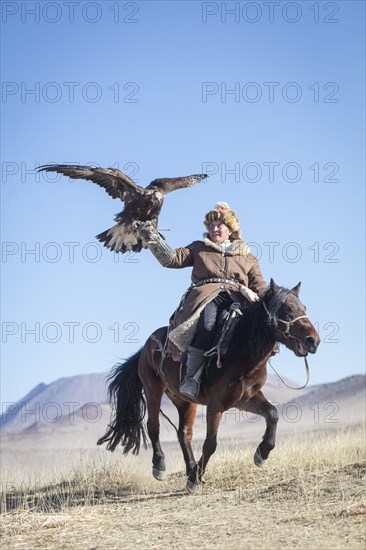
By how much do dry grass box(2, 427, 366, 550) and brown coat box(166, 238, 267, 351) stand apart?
1.66 metres

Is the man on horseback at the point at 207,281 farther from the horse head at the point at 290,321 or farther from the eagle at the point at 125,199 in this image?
the horse head at the point at 290,321

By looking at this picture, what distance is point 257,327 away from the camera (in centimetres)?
869

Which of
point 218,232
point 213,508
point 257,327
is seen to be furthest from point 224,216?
point 213,508

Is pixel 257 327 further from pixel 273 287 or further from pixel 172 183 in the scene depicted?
pixel 172 183

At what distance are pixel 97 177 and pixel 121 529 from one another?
3.73m

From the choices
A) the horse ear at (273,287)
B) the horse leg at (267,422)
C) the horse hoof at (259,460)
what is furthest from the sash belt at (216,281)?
the horse hoof at (259,460)

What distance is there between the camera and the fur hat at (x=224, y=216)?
376 inches

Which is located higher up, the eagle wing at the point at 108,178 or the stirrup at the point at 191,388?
the eagle wing at the point at 108,178

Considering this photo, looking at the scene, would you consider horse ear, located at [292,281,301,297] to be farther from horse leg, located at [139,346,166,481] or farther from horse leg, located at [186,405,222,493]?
horse leg, located at [139,346,166,481]

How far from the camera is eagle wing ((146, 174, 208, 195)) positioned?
9281 mm

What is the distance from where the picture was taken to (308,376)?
28.9ft

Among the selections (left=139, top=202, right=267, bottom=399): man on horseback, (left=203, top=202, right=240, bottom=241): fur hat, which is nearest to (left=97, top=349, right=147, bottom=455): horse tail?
(left=139, top=202, right=267, bottom=399): man on horseback

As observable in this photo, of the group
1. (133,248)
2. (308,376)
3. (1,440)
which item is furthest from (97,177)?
(1,440)

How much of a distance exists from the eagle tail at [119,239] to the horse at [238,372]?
1177 mm
